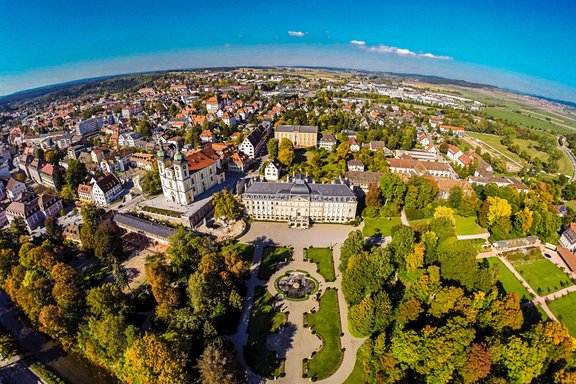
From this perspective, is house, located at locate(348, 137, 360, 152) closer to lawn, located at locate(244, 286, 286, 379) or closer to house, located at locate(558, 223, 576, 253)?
house, located at locate(558, 223, 576, 253)

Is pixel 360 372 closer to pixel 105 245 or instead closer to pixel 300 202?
pixel 300 202

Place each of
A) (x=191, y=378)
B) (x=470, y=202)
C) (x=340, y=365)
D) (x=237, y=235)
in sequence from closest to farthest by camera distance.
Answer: (x=191, y=378) < (x=340, y=365) < (x=237, y=235) < (x=470, y=202)

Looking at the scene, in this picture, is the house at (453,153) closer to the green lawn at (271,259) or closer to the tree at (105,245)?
the green lawn at (271,259)

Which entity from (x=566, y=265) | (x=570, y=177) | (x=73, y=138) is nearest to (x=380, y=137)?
(x=570, y=177)

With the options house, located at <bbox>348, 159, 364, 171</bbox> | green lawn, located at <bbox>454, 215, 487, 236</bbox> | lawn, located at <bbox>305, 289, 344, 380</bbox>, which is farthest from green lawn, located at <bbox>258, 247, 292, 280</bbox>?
house, located at <bbox>348, 159, 364, 171</bbox>

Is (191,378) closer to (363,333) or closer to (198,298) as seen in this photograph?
(198,298)

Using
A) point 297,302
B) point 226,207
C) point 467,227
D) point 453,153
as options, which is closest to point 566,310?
point 467,227
